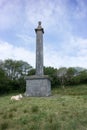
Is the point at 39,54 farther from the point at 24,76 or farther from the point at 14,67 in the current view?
the point at 14,67

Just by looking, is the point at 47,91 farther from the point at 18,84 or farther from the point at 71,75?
the point at 71,75

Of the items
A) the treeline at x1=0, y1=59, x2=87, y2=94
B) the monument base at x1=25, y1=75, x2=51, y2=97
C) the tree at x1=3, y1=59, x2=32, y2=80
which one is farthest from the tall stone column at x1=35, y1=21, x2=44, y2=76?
the tree at x1=3, y1=59, x2=32, y2=80

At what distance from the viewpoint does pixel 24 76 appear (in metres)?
62.0

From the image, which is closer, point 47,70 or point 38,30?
point 38,30

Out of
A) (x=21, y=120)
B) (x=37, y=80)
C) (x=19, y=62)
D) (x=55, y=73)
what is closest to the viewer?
(x=21, y=120)

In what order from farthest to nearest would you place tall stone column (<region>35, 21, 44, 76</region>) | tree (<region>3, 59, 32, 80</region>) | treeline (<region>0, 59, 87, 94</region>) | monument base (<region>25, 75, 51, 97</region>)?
tree (<region>3, 59, 32, 80</region>) < treeline (<region>0, 59, 87, 94</region>) < tall stone column (<region>35, 21, 44, 76</region>) < monument base (<region>25, 75, 51, 97</region>)

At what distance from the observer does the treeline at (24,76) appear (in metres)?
55.2

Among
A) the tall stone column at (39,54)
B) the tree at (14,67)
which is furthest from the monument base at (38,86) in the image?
the tree at (14,67)

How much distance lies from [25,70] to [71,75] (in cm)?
1403

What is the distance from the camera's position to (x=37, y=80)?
31766 millimetres

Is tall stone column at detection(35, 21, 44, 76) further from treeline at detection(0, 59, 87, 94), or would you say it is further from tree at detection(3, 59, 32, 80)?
tree at detection(3, 59, 32, 80)

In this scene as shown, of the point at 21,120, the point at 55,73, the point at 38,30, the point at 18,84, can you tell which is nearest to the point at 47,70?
the point at 55,73

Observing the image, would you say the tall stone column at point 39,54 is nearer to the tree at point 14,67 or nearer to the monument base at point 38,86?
the monument base at point 38,86

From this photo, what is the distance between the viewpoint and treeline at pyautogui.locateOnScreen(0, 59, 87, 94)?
55.2m
